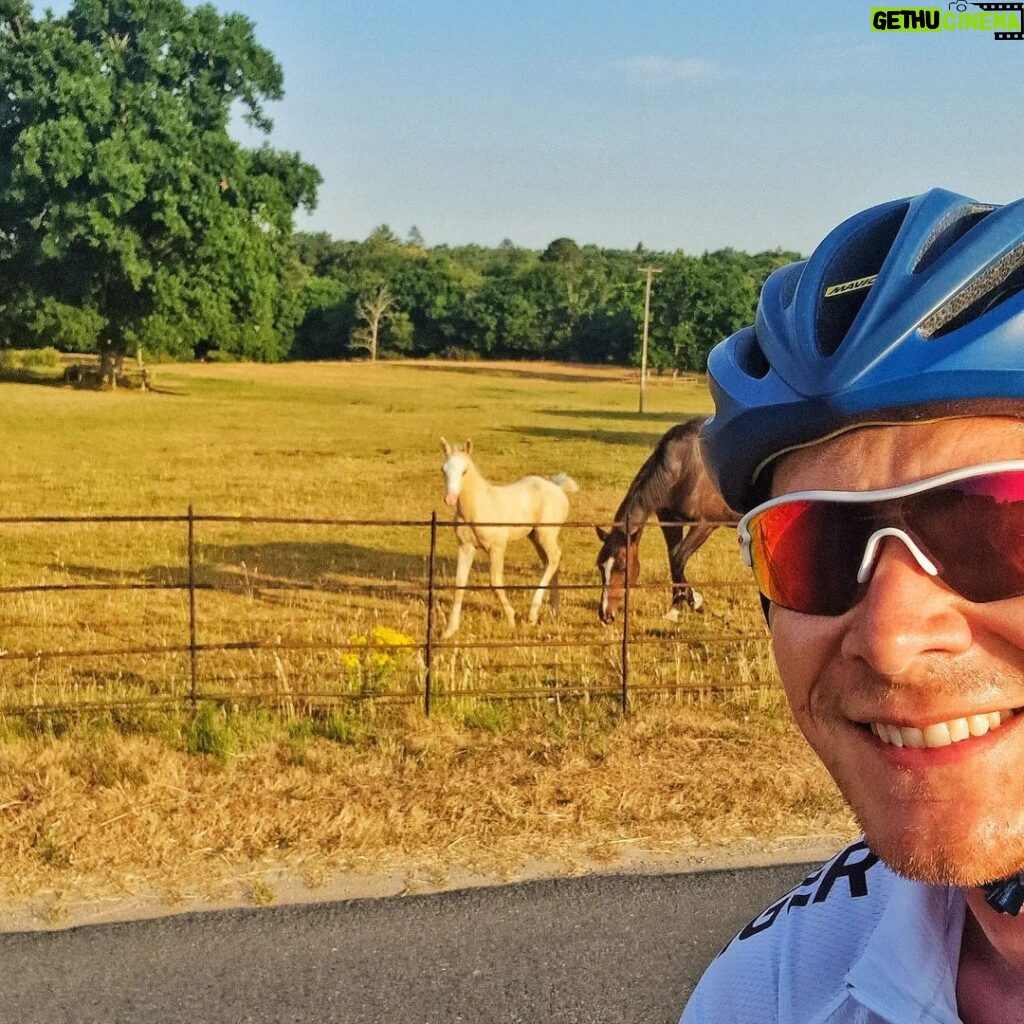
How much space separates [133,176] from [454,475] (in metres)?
29.0

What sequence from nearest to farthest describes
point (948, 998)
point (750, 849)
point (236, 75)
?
point (948, 998), point (750, 849), point (236, 75)

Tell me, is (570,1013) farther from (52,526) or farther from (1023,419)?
(52,526)

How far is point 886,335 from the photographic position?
3.64ft

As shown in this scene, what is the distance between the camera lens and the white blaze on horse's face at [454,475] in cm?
935

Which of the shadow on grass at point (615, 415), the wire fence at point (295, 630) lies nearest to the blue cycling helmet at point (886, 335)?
the wire fence at point (295, 630)

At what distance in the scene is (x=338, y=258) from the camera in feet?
307

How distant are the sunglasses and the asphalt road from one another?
8.74 feet

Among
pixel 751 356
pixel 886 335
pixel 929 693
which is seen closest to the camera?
pixel 929 693

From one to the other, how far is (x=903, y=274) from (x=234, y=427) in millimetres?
28142

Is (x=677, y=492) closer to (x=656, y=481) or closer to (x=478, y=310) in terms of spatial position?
(x=656, y=481)

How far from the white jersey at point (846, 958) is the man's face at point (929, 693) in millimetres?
120

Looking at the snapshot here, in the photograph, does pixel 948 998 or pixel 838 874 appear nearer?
pixel 948 998

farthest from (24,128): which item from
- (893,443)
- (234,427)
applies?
(893,443)

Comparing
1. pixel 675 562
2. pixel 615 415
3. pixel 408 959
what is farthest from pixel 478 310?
pixel 408 959
